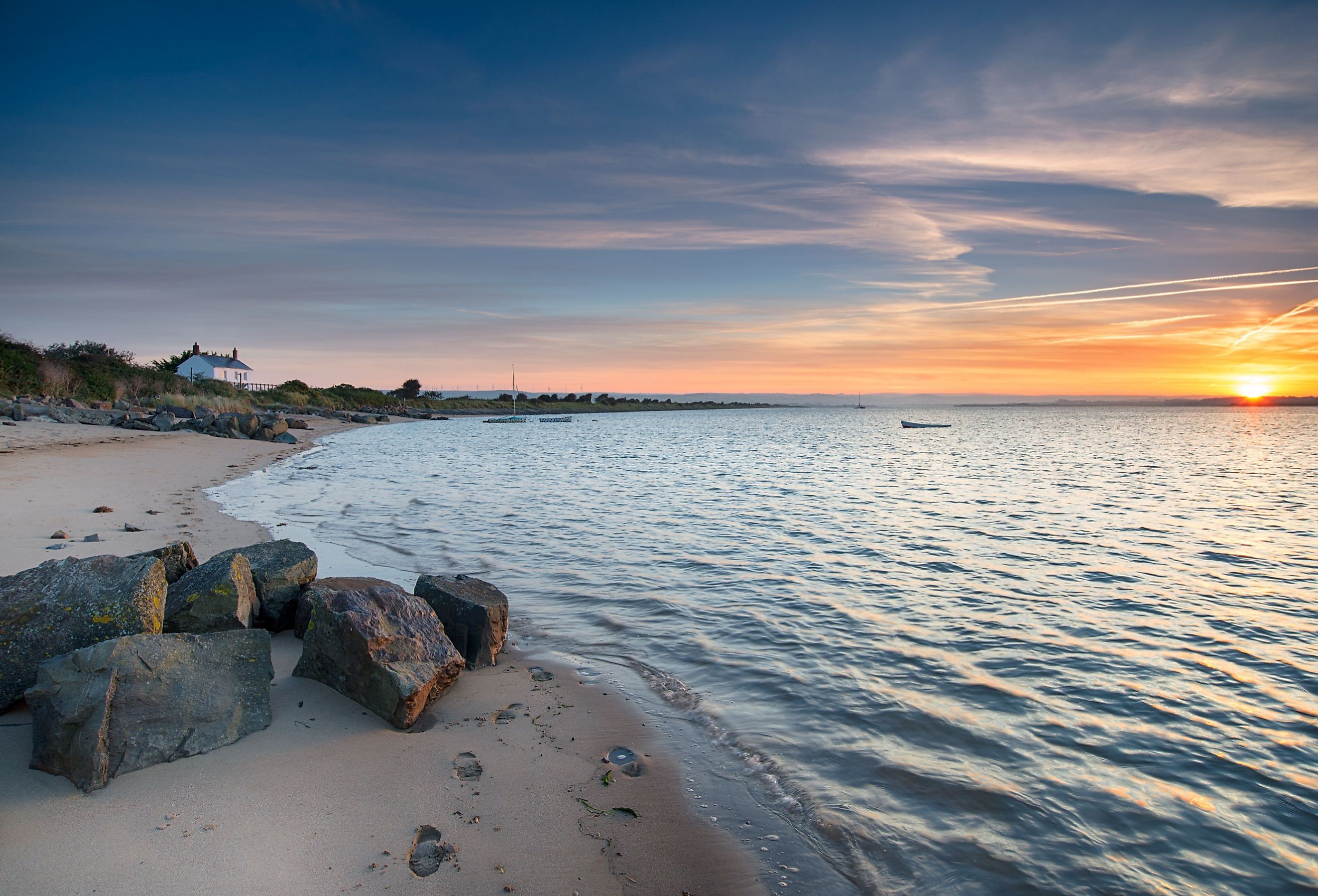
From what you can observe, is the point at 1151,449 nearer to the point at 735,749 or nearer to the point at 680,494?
the point at 680,494

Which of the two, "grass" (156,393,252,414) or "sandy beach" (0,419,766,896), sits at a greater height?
"grass" (156,393,252,414)

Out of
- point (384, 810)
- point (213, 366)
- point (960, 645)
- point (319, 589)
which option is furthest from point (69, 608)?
point (213, 366)

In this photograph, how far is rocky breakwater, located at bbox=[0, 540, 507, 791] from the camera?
4426mm

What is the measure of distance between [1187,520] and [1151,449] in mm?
41608

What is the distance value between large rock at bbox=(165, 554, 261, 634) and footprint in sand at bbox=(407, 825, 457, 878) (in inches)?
132

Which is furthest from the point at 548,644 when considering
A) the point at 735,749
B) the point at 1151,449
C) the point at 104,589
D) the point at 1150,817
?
the point at 1151,449

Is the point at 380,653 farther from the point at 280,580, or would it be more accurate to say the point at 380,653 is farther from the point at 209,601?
the point at 280,580

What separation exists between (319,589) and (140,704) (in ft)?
7.37

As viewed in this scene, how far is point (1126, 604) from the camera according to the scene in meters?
10.1

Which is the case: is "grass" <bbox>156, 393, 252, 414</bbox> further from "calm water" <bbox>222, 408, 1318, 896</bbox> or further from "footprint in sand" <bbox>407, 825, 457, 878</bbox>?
"footprint in sand" <bbox>407, 825, 457, 878</bbox>

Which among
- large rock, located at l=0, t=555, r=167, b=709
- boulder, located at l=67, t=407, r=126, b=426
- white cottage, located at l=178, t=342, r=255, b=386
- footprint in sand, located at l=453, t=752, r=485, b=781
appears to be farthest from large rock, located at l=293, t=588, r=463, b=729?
white cottage, located at l=178, t=342, r=255, b=386

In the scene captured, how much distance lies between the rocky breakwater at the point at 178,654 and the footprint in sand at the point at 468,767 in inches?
26.3

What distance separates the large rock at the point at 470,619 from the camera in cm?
701

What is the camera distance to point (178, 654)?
4.89 m
